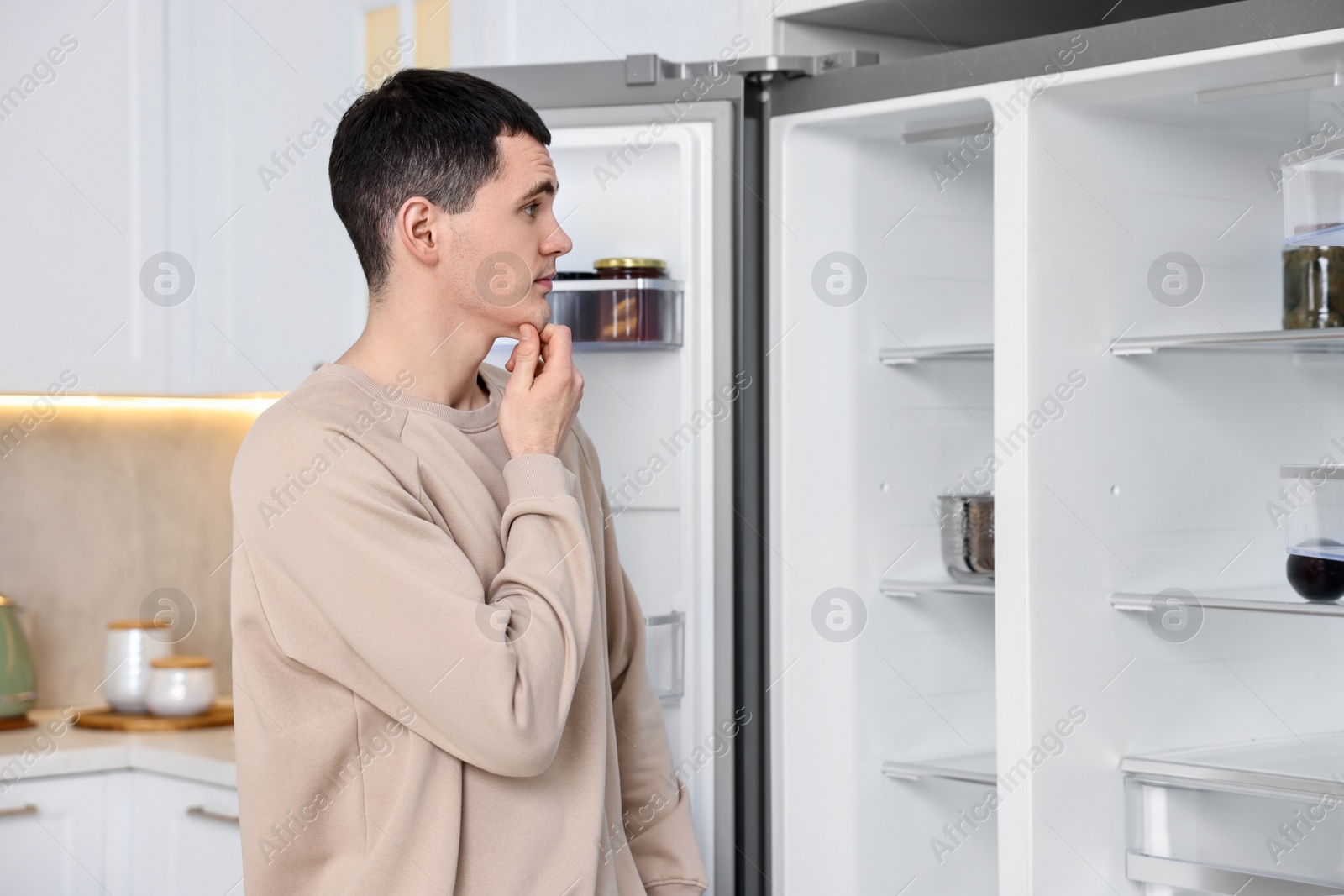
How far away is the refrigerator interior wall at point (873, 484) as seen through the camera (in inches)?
68.1

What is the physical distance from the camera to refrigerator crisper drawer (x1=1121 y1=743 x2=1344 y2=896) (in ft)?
5.12

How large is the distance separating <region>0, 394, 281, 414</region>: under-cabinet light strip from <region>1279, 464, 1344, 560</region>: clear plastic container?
5.41 feet

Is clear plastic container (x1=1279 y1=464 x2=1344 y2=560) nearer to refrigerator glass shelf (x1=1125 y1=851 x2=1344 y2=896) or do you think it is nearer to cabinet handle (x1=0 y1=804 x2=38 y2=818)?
refrigerator glass shelf (x1=1125 y1=851 x2=1344 y2=896)

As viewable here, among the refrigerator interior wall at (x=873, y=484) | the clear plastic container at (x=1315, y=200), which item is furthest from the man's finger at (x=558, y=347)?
the clear plastic container at (x=1315, y=200)

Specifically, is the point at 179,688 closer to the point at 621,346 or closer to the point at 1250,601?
the point at 621,346

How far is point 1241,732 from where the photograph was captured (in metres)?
1.77

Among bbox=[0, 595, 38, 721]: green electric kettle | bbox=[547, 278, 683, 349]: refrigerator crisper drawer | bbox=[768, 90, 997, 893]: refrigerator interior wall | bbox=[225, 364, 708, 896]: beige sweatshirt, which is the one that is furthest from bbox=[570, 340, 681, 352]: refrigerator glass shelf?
bbox=[0, 595, 38, 721]: green electric kettle

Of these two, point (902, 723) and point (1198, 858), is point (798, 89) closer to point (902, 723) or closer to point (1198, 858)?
point (902, 723)

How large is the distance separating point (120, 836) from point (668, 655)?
1.11 metres

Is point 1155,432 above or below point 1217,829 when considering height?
above

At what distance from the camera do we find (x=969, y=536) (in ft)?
5.70

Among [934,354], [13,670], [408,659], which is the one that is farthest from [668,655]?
[13,670]

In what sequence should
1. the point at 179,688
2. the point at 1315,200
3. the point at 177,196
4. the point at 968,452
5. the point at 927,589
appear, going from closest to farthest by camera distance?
the point at 1315,200, the point at 927,589, the point at 968,452, the point at 177,196, the point at 179,688

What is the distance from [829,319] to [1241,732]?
2.46 feet
